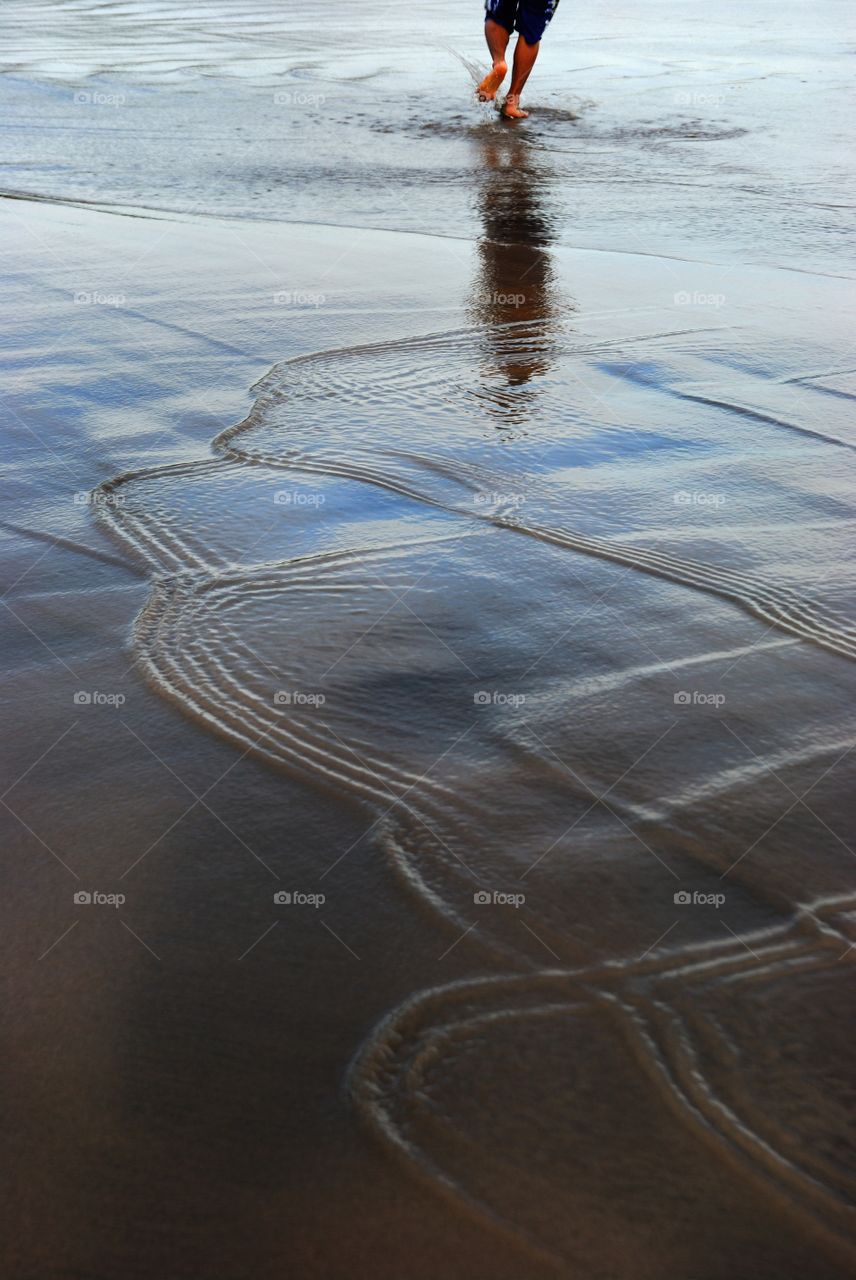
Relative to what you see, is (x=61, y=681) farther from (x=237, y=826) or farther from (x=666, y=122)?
(x=666, y=122)

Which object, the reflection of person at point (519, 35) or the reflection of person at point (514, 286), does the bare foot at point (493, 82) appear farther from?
the reflection of person at point (514, 286)

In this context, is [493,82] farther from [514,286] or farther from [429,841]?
[429,841]

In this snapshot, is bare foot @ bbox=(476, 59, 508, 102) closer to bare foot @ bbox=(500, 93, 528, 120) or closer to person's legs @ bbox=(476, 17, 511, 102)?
person's legs @ bbox=(476, 17, 511, 102)

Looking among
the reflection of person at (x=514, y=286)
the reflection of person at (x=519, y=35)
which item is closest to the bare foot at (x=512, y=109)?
the reflection of person at (x=519, y=35)

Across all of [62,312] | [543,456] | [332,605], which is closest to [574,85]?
[62,312]

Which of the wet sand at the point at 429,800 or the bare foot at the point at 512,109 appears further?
the bare foot at the point at 512,109

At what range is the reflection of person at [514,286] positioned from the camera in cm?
377

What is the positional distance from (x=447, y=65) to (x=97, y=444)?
9.83 meters

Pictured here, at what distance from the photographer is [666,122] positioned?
8656 millimetres

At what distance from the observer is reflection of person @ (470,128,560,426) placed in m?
3.77

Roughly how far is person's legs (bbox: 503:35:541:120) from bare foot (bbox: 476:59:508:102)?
0.10m

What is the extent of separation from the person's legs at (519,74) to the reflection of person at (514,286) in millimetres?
1758

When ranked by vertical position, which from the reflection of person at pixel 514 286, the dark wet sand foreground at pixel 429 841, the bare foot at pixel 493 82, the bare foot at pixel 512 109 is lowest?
the dark wet sand foreground at pixel 429 841

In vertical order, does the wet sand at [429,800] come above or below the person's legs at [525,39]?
below
